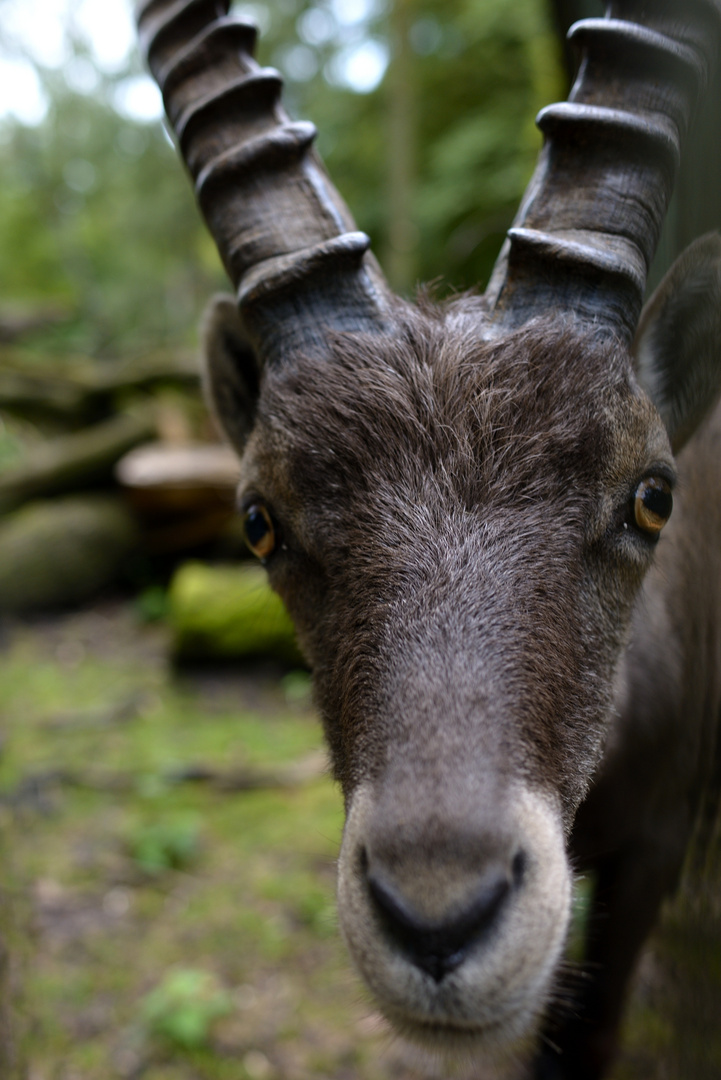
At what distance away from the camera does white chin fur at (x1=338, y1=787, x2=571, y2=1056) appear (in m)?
1.73

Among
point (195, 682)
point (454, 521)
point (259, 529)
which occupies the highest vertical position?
point (454, 521)

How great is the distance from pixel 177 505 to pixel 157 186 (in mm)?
15599

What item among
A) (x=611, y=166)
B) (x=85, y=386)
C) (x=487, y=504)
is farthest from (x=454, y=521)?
(x=85, y=386)

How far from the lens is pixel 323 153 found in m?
22.0

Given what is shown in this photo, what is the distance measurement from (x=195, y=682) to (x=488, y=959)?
748 centimetres

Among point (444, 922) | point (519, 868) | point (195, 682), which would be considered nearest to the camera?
point (444, 922)

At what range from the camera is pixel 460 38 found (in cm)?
1941

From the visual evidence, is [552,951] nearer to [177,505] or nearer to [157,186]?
[177,505]

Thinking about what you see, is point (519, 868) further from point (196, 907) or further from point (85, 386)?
point (85, 386)

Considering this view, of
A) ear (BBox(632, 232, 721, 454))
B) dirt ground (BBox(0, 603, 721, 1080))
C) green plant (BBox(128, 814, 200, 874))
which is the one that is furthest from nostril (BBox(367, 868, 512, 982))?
green plant (BBox(128, 814, 200, 874))

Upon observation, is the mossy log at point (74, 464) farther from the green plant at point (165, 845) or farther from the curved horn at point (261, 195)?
the curved horn at point (261, 195)

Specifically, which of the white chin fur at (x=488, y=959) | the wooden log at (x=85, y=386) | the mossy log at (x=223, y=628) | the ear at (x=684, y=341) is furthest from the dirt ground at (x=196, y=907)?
the wooden log at (x=85, y=386)

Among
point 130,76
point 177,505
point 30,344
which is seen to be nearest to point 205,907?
point 177,505

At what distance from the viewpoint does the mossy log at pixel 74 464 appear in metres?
12.5
